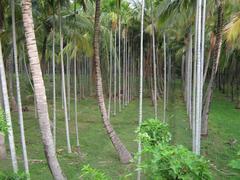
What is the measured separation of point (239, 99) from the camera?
27.4 m

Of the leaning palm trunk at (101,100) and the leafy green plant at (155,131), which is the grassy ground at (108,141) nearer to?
the leaning palm trunk at (101,100)

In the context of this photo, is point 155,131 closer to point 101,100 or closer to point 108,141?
point 101,100

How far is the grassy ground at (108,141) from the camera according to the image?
1149 centimetres

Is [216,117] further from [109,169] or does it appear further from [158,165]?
[158,165]

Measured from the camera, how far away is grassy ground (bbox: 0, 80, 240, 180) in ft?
37.7

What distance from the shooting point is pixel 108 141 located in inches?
598

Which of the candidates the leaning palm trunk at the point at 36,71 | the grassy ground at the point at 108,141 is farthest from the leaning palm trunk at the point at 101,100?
the leaning palm trunk at the point at 36,71

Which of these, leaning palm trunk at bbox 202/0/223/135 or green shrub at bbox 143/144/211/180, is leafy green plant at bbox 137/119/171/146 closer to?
green shrub at bbox 143/144/211/180

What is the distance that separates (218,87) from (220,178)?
33.1 meters

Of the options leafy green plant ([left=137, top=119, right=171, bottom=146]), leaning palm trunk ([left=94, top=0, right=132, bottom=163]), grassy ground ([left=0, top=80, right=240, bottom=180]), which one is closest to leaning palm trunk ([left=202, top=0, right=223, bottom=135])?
grassy ground ([left=0, top=80, right=240, bottom=180])

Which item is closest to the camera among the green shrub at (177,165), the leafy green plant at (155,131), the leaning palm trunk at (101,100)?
the green shrub at (177,165)

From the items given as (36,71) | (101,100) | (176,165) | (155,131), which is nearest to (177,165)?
(176,165)

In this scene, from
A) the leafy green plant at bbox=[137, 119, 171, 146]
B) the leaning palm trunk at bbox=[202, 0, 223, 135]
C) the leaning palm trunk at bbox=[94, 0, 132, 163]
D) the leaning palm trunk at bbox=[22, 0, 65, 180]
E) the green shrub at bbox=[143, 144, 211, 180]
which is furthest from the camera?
the leaning palm trunk at bbox=[202, 0, 223, 135]

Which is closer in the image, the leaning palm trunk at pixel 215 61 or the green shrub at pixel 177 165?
the green shrub at pixel 177 165
